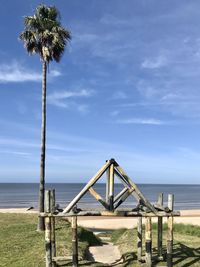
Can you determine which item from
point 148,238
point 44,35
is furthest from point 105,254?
point 44,35

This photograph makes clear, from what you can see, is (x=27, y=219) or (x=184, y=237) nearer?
(x=184, y=237)

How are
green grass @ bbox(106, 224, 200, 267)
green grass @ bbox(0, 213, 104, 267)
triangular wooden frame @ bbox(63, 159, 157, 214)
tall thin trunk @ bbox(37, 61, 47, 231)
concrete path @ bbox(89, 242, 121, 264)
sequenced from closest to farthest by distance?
triangular wooden frame @ bbox(63, 159, 157, 214), green grass @ bbox(0, 213, 104, 267), green grass @ bbox(106, 224, 200, 267), concrete path @ bbox(89, 242, 121, 264), tall thin trunk @ bbox(37, 61, 47, 231)

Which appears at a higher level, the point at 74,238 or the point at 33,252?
the point at 74,238

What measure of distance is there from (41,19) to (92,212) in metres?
14.0

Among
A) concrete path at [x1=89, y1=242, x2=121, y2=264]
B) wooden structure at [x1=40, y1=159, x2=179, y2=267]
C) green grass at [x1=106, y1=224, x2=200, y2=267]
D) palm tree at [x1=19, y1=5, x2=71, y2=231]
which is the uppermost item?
palm tree at [x1=19, y1=5, x2=71, y2=231]

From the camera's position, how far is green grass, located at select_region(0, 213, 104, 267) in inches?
700

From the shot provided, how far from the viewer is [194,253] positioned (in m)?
19.7

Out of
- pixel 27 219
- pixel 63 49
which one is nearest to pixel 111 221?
pixel 27 219

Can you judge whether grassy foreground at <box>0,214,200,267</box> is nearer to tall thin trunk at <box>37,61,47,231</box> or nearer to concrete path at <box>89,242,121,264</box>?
concrete path at <box>89,242,121,264</box>

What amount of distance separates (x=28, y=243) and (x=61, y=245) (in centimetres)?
210

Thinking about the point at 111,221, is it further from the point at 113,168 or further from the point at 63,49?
the point at 113,168

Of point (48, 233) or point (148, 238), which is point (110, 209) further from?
point (48, 233)

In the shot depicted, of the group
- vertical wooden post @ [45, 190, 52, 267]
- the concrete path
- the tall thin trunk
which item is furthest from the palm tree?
vertical wooden post @ [45, 190, 52, 267]

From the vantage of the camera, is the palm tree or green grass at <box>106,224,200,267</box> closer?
green grass at <box>106,224,200,267</box>
